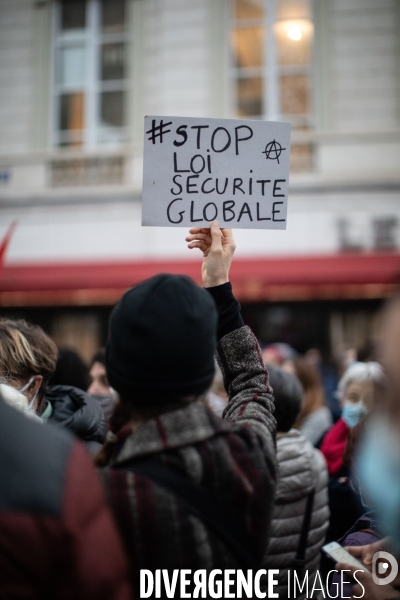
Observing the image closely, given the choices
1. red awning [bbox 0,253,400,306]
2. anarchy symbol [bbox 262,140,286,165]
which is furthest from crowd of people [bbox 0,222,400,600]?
red awning [bbox 0,253,400,306]

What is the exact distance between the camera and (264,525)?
49.7 inches

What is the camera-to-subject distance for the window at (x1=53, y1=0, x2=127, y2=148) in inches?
407

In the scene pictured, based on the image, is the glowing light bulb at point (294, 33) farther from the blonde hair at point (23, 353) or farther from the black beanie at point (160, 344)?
the black beanie at point (160, 344)

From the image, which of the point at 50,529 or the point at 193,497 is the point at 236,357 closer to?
the point at 193,497

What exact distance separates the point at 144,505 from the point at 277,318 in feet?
28.7

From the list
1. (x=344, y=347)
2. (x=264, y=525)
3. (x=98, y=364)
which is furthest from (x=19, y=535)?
(x=344, y=347)

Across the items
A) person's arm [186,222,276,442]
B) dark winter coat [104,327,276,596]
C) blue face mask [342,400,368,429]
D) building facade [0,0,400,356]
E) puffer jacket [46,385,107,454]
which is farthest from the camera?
building facade [0,0,400,356]

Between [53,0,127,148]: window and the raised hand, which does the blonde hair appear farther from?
[53,0,127,148]: window

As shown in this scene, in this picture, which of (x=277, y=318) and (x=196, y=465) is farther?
(x=277, y=318)

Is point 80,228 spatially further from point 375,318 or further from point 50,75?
point 375,318

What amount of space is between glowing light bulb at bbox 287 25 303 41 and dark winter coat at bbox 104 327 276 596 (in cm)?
981

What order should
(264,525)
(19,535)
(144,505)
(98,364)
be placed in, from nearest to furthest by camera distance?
1. (19,535)
2. (144,505)
3. (264,525)
4. (98,364)

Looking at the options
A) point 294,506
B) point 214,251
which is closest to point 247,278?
point 294,506

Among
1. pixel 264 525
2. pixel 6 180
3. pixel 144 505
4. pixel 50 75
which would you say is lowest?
pixel 264 525
